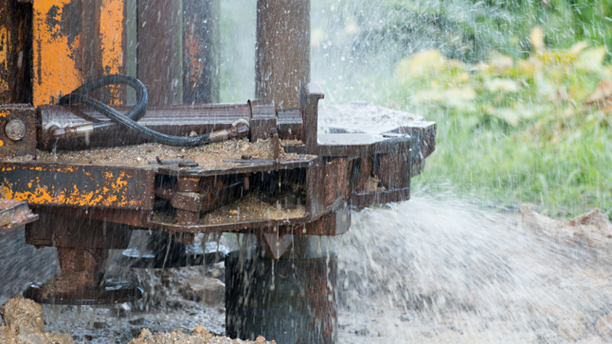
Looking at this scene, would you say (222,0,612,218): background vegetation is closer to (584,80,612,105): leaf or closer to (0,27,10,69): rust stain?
(584,80,612,105): leaf

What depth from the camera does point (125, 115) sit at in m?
2.16

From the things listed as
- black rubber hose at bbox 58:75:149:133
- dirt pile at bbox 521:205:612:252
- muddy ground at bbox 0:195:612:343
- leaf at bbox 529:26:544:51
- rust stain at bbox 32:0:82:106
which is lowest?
muddy ground at bbox 0:195:612:343

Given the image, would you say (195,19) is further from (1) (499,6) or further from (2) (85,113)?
(1) (499,6)

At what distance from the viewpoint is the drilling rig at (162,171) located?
187 centimetres

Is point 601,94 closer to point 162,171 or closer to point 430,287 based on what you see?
point 430,287

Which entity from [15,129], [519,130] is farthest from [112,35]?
[519,130]

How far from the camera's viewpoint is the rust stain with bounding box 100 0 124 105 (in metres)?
2.40

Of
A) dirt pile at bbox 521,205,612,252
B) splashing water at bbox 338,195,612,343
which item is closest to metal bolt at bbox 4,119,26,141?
splashing water at bbox 338,195,612,343

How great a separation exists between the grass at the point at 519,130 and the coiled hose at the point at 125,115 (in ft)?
12.2

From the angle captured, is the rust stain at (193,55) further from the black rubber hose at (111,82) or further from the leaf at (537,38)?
the leaf at (537,38)

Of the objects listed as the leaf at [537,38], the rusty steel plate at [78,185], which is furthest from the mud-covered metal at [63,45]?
the leaf at [537,38]

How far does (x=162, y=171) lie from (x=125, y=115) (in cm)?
46

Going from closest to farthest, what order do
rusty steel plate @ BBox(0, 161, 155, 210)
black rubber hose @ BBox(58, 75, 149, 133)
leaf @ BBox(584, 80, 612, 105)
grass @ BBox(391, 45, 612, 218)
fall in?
rusty steel plate @ BBox(0, 161, 155, 210), black rubber hose @ BBox(58, 75, 149, 133), grass @ BBox(391, 45, 612, 218), leaf @ BBox(584, 80, 612, 105)

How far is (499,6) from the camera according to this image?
24.4ft
